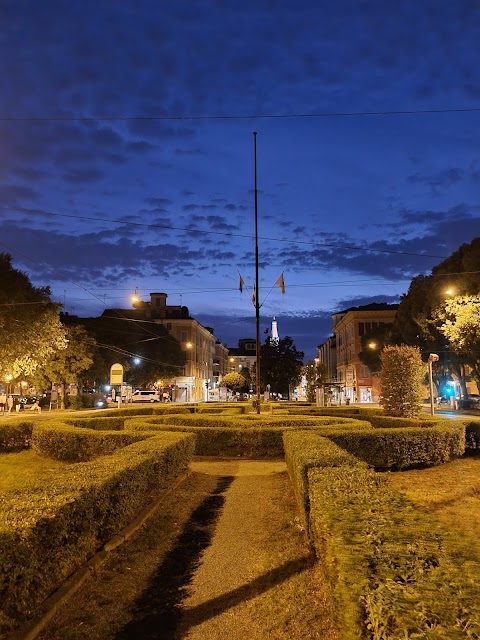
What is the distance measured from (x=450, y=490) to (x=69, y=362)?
4513 centimetres

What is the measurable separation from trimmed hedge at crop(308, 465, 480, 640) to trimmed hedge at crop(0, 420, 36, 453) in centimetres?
1601

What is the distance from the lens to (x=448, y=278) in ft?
121

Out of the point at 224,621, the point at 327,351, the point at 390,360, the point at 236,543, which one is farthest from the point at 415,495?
the point at 327,351

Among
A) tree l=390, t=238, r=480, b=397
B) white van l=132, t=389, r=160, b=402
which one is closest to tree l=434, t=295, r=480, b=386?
tree l=390, t=238, r=480, b=397

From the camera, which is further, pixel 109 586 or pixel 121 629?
pixel 109 586

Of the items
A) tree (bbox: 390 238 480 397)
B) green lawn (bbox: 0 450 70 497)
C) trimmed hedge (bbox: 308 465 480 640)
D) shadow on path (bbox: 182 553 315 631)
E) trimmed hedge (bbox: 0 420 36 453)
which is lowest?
shadow on path (bbox: 182 553 315 631)

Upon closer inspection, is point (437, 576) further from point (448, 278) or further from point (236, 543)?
point (448, 278)

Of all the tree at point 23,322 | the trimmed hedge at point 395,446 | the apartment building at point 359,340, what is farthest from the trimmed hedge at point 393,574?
the apartment building at point 359,340

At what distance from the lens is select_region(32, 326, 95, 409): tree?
48.4 metres

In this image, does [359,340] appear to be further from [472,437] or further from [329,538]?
[329,538]

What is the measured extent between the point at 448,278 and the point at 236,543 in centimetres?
3403

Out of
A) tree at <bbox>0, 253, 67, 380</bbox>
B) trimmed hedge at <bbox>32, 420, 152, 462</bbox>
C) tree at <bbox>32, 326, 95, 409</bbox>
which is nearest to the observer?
trimmed hedge at <bbox>32, 420, 152, 462</bbox>

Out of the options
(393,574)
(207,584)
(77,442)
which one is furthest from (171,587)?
(77,442)

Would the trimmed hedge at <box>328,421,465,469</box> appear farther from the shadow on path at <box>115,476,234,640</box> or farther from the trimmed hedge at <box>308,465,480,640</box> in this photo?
the trimmed hedge at <box>308,465,480,640</box>
